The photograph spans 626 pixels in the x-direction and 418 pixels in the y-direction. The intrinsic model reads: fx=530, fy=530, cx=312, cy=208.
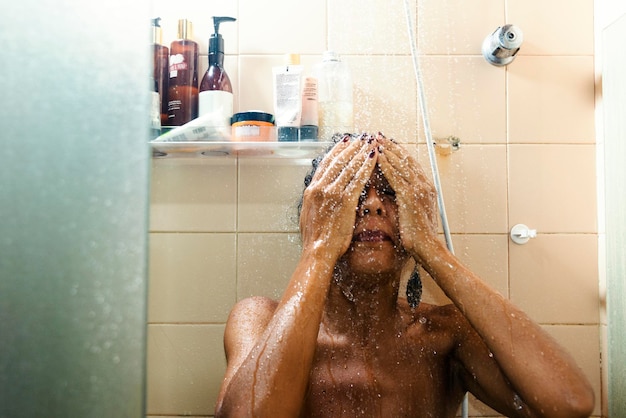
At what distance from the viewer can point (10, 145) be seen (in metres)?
0.40

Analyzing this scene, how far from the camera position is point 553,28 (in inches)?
49.8

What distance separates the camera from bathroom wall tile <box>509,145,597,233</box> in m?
1.25

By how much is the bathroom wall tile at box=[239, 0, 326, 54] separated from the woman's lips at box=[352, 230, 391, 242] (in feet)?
1.69

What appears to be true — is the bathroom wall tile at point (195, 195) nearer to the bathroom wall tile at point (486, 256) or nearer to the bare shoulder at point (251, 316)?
the bare shoulder at point (251, 316)

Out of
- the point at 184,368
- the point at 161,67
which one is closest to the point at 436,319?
the point at 184,368

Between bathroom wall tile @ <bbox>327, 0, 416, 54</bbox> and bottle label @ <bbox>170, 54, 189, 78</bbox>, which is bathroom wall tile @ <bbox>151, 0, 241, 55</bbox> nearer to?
bottle label @ <bbox>170, 54, 189, 78</bbox>

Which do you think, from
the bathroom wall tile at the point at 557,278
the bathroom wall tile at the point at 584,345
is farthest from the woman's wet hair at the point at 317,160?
the bathroom wall tile at the point at 584,345

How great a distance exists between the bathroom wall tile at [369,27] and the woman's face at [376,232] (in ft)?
1.37

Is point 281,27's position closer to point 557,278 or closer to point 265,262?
point 265,262

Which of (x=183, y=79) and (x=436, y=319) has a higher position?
(x=183, y=79)

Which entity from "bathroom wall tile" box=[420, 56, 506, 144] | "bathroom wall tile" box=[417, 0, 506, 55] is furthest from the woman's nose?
"bathroom wall tile" box=[417, 0, 506, 55]

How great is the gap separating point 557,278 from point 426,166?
405mm

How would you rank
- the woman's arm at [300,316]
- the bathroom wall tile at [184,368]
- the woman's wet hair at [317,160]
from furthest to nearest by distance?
the bathroom wall tile at [184,368] < the woman's wet hair at [317,160] < the woman's arm at [300,316]

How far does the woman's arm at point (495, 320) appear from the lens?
2.66 feet
